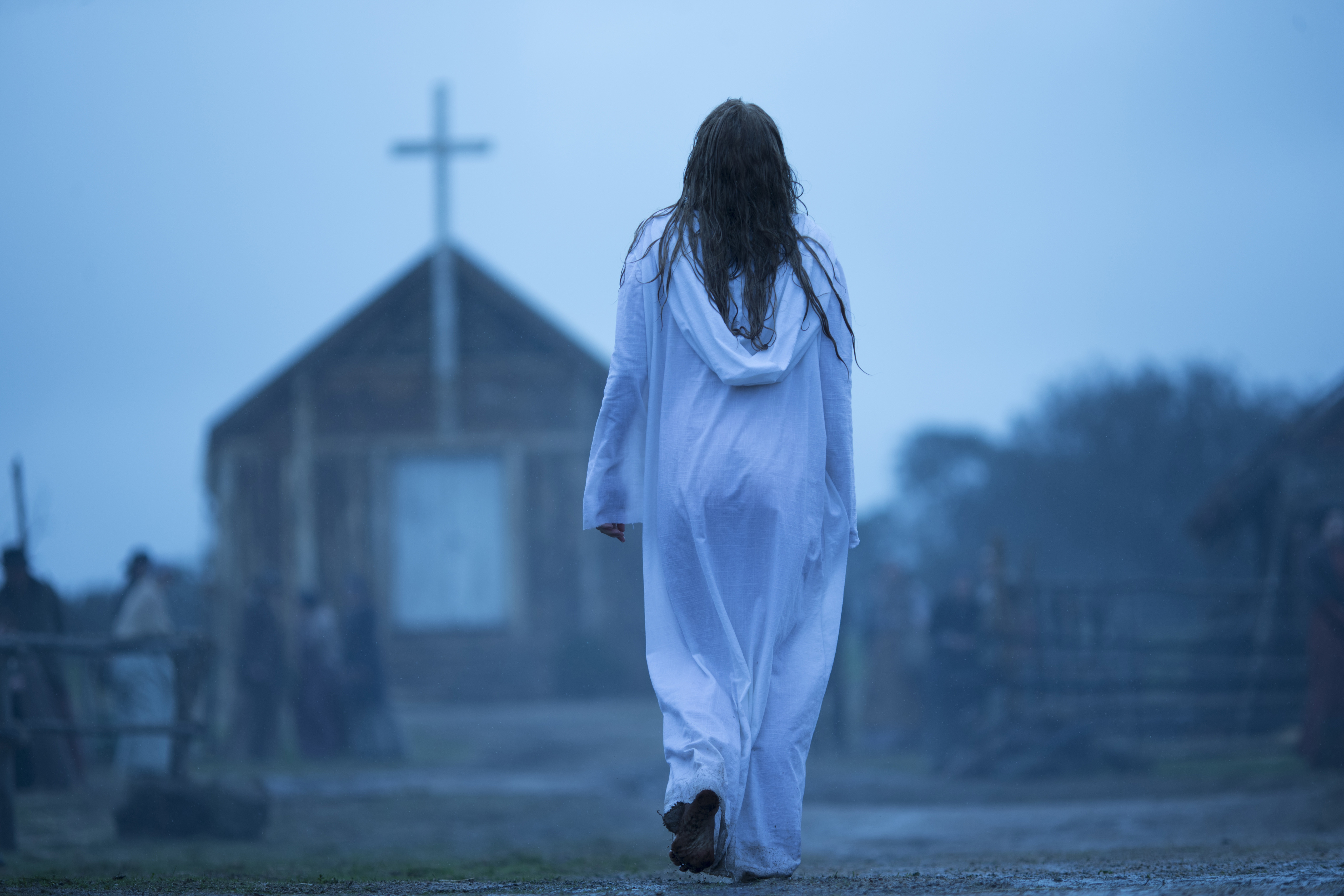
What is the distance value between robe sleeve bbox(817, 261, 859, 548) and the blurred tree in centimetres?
Answer: 4249

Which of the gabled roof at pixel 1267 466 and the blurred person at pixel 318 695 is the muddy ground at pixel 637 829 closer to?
the blurred person at pixel 318 695

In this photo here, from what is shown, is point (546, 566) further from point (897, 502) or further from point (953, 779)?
point (897, 502)

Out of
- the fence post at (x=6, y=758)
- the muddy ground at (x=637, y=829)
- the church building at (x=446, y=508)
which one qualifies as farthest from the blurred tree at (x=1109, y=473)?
the fence post at (x=6, y=758)

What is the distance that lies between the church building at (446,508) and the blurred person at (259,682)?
4.43 metres

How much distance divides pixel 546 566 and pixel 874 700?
15.1ft

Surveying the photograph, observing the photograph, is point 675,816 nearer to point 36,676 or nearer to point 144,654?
point 144,654

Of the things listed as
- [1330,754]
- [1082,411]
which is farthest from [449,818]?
[1082,411]

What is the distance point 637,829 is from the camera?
8.02 m

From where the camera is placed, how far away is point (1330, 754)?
10.6 meters

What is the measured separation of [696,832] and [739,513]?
767 mm

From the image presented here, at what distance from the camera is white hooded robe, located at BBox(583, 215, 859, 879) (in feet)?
11.5

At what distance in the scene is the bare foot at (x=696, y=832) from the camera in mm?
3320

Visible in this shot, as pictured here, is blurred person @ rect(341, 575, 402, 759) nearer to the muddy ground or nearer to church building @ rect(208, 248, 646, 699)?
the muddy ground

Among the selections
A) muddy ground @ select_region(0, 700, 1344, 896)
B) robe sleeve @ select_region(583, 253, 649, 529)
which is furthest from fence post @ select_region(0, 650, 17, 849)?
robe sleeve @ select_region(583, 253, 649, 529)
